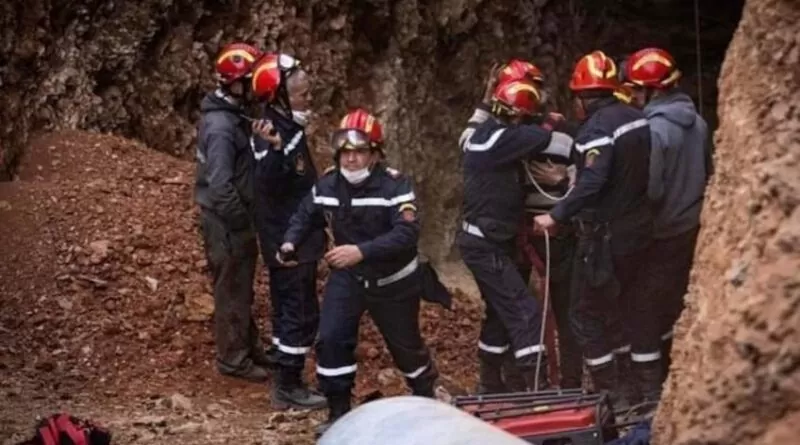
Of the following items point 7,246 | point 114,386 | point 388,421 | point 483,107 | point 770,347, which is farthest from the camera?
point 7,246

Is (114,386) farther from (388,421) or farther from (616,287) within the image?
(388,421)

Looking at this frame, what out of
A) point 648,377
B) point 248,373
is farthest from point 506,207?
point 248,373

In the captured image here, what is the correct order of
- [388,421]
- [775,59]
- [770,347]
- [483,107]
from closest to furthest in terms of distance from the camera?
[770,347] → [775,59] → [388,421] → [483,107]

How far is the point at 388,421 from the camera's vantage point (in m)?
3.89

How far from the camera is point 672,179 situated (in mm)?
8141

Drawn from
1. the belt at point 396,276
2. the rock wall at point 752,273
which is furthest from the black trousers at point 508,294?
the rock wall at point 752,273

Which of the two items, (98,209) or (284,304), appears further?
(98,209)

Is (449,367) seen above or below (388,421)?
below

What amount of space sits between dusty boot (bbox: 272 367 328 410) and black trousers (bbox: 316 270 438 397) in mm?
770

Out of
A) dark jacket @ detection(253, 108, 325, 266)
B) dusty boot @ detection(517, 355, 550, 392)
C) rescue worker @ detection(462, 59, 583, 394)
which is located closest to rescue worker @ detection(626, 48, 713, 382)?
rescue worker @ detection(462, 59, 583, 394)

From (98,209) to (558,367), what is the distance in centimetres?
402

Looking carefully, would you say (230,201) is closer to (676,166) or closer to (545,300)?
(545,300)

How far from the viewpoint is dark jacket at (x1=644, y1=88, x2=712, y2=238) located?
8.06 m

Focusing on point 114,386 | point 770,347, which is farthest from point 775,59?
point 114,386
